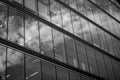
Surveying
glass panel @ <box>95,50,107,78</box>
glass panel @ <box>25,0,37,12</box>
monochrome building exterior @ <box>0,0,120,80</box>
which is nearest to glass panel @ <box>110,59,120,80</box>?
monochrome building exterior @ <box>0,0,120,80</box>

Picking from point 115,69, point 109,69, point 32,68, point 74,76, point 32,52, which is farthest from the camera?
point 115,69

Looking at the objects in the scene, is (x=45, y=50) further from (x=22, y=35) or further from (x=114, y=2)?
(x=114, y=2)

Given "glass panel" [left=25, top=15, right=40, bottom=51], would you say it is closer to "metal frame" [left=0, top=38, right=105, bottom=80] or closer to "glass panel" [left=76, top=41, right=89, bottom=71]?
"metal frame" [left=0, top=38, right=105, bottom=80]

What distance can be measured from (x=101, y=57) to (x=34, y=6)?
1086cm

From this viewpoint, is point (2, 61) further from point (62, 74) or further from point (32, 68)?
point (62, 74)

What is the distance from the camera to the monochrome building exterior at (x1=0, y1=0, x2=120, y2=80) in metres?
15.7

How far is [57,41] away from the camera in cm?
2020

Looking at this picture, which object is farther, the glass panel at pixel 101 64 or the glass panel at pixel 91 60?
the glass panel at pixel 101 64

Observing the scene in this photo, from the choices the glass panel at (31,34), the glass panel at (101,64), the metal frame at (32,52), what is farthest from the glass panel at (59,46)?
the glass panel at (101,64)

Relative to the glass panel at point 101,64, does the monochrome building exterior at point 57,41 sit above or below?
above

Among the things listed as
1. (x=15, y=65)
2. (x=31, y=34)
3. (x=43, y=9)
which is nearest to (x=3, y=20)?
(x=31, y=34)

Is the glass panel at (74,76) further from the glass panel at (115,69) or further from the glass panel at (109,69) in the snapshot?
the glass panel at (115,69)

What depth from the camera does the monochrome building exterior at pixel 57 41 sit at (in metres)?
15.7

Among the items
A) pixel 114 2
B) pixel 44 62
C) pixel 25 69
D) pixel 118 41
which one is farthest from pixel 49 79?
pixel 114 2
